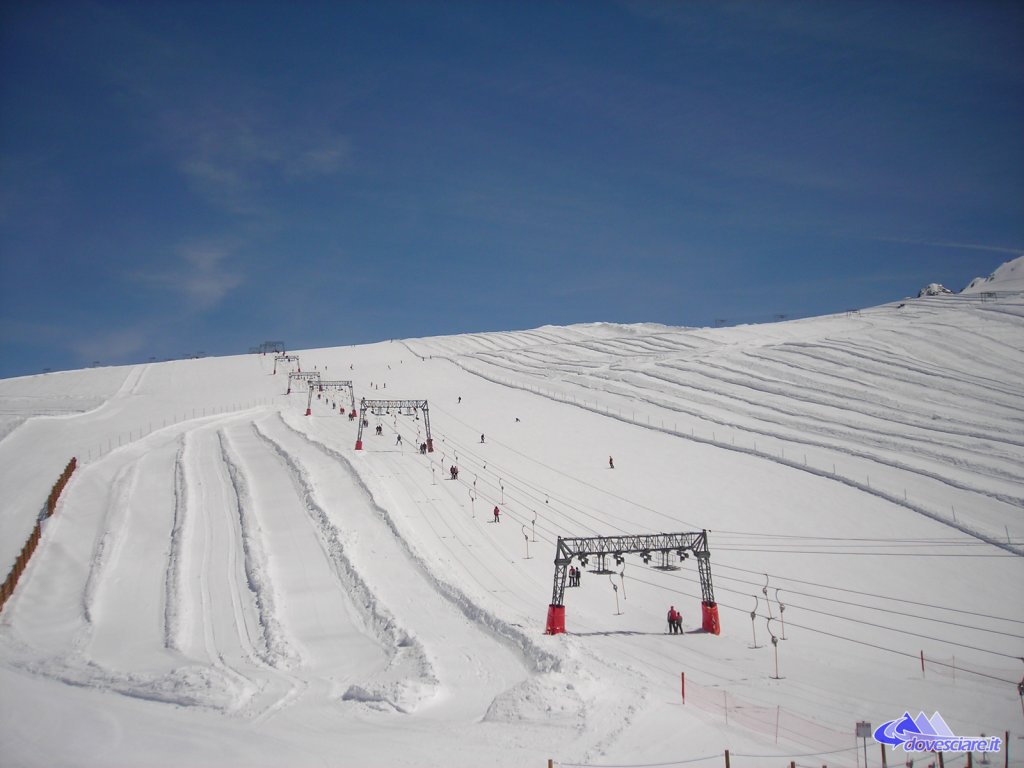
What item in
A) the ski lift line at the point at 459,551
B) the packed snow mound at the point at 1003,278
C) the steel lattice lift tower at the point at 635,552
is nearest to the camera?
the steel lattice lift tower at the point at 635,552

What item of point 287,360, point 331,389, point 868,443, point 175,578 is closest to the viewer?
point 175,578

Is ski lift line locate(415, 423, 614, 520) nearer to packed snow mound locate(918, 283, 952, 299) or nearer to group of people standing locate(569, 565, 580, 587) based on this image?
group of people standing locate(569, 565, 580, 587)

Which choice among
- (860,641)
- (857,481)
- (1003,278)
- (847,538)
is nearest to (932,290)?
(1003,278)

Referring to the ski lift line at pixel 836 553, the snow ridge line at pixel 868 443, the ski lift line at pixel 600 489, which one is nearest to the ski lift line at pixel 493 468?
the ski lift line at pixel 600 489

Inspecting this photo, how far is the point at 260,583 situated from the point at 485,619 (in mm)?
8156

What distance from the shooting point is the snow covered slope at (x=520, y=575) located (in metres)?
13.0

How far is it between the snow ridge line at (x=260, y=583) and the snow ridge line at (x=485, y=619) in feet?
16.9

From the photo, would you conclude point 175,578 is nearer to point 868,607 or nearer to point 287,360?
point 868,607

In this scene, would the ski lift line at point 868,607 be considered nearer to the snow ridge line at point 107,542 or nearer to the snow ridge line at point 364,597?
the snow ridge line at point 364,597

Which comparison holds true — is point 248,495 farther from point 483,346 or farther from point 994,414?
point 483,346

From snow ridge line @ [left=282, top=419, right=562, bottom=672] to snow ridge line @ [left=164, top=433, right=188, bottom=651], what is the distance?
25.6 feet

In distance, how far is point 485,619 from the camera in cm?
1986

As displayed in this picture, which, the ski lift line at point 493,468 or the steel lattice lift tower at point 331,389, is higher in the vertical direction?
the steel lattice lift tower at point 331,389

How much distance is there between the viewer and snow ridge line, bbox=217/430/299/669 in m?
17.5
